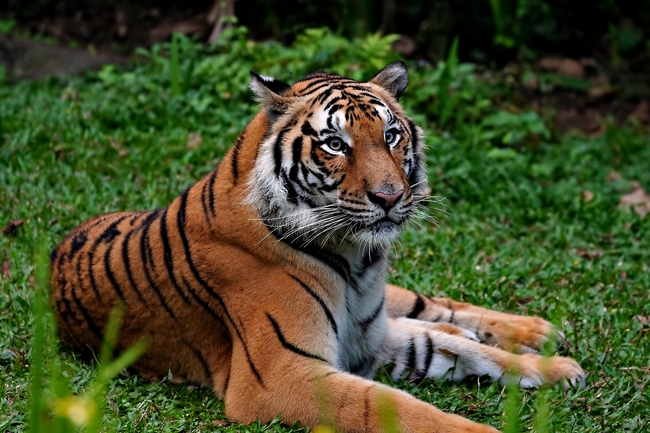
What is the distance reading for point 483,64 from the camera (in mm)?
8625

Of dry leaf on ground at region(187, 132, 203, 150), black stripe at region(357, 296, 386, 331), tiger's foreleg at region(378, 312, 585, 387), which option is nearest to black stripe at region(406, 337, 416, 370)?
tiger's foreleg at region(378, 312, 585, 387)

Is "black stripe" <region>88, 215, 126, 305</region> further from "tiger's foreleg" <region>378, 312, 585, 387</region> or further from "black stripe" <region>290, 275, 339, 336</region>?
"tiger's foreleg" <region>378, 312, 585, 387</region>

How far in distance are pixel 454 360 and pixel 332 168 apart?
111 centimetres

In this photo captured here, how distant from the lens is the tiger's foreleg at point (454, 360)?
3.69 meters

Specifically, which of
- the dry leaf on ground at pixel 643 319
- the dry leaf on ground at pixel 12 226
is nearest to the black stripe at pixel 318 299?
the dry leaf on ground at pixel 643 319

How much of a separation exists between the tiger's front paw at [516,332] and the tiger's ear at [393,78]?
120 cm

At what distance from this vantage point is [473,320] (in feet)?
13.7

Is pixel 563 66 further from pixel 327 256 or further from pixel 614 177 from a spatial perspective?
pixel 327 256

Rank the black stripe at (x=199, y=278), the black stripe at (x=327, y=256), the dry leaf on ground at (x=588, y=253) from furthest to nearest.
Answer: the dry leaf on ground at (x=588, y=253)
the black stripe at (x=327, y=256)
the black stripe at (x=199, y=278)

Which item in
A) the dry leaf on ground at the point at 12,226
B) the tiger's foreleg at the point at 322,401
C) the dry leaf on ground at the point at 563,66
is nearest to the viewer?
the tiger's foreleg at the point at 322,401

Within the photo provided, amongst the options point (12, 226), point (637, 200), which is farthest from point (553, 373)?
point (637, 200)

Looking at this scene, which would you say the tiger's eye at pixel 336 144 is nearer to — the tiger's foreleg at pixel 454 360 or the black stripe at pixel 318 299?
the black stripe at pixel 318 299

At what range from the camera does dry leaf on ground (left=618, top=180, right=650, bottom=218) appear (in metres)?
6.24

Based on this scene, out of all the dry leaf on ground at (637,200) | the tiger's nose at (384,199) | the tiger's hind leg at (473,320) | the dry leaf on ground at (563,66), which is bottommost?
the tiger's hind leg at (473,320)
